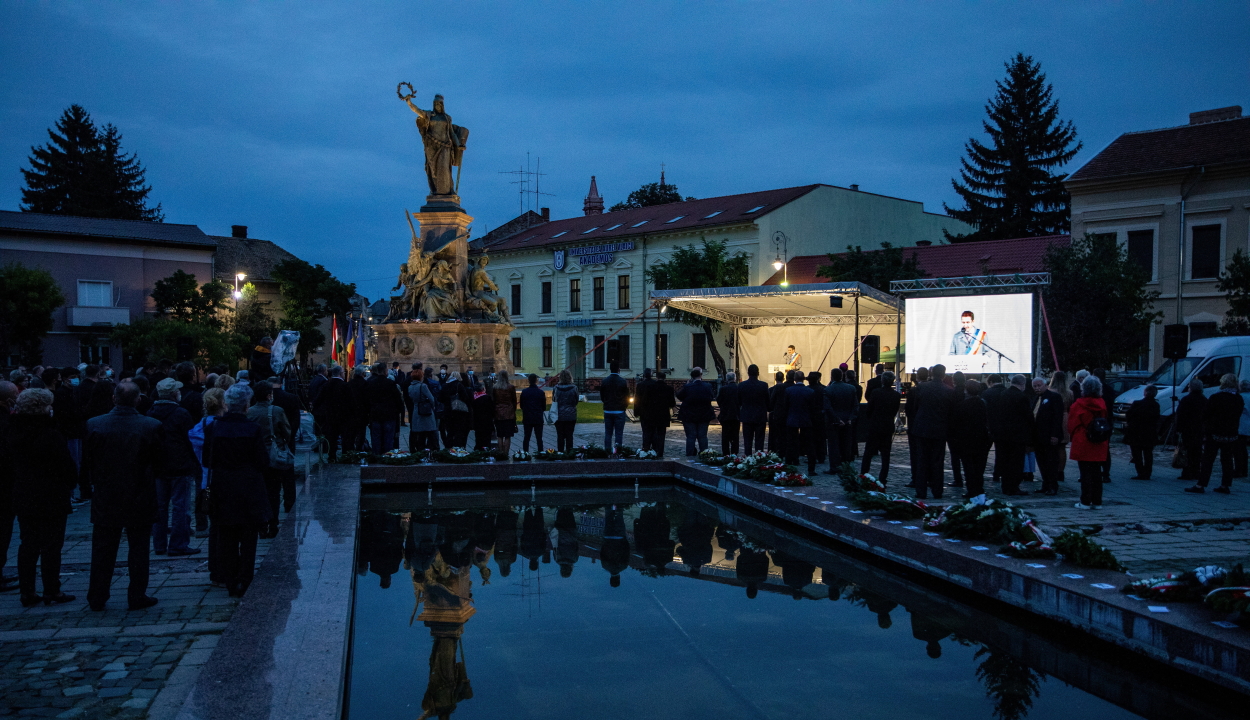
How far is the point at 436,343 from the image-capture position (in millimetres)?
24859

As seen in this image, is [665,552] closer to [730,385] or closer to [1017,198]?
[730,385]

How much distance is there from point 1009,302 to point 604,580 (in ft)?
42.3

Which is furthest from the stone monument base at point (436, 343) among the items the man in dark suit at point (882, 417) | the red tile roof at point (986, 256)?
the red tile roof at point (986, 256)

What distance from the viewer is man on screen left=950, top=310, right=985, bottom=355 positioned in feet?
60.7

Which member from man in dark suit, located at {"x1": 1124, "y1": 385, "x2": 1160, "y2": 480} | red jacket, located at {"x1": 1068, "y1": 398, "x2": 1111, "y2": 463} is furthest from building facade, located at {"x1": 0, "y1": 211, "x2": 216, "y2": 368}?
red jacket, located at {"x1": 1068, "y1": 398, "x2": 1111, "y2": 463}

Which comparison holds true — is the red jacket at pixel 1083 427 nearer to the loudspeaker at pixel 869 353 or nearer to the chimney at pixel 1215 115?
the loudspeaker at pixel 869 353

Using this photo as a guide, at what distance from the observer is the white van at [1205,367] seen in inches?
776

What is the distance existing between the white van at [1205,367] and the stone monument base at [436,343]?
15449 mm

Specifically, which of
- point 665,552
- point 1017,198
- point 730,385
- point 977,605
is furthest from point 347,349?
point 1017,198

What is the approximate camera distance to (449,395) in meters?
15.5

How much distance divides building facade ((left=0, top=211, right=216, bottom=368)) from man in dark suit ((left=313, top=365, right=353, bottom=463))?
99.8 feet

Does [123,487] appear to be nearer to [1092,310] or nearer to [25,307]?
[1092,310]

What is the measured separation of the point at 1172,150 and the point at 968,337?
19.2 meters

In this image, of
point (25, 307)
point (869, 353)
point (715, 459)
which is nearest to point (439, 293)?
point (869, 353)
